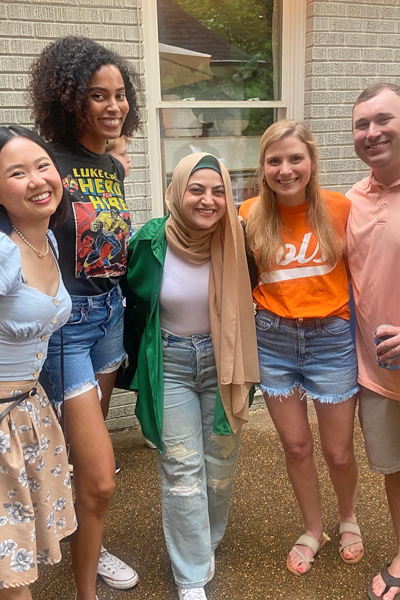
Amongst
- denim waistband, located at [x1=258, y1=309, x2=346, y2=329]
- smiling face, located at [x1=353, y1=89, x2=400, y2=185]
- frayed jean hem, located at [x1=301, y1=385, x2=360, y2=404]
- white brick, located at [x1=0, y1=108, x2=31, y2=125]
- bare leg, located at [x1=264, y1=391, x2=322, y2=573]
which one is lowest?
bare leg, located at [x1=264, y1=391, x2=322, y2=573]

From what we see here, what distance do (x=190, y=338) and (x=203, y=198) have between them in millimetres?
598

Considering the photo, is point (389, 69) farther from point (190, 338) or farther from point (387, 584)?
point (387, 584)

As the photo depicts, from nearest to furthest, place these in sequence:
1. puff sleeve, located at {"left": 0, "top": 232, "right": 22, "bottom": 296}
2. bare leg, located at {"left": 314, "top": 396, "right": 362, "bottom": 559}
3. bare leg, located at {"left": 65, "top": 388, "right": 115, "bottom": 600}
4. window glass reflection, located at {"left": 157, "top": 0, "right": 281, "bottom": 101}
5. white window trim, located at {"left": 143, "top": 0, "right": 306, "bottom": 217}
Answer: puff sleeve, located at {"left": 0, "top": 232, "right": 22, "bottom": 296} → bare leg, located at {"left": 65, "top": 388, "right": 115, "bottom": 600} → bare leg, located at {"left": 314, "top": 396, "right": 362, "bottom": 559} → white window trim, located at {"left": 143, "top": 0, "right": 306, "bottom": 217} → window glass reflection, located at {"left": 157, "top": 0, "right": 281, "bottom": 101}

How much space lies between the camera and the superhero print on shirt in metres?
1.99

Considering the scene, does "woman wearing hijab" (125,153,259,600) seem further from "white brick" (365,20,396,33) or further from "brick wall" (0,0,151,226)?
"white brick" (365,20,396,33)

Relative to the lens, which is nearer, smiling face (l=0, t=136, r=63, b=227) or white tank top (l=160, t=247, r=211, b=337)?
smiling face (l=0, t=136, r=63, b=227)

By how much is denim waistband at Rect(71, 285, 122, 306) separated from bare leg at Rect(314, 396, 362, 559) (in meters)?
1.01

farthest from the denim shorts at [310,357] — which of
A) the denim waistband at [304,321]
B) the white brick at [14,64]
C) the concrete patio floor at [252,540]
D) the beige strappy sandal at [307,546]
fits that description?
the white brick at [14,64]

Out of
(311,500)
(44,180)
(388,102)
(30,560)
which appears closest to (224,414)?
(311,500)

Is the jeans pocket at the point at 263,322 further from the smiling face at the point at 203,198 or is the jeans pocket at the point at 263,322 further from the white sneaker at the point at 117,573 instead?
the white sneaker at the point at 117,573

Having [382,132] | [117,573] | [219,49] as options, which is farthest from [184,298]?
[219,49]

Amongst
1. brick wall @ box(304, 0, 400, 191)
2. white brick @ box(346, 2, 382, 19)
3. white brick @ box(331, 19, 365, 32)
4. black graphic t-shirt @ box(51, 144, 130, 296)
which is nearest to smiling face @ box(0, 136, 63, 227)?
black graphic t-shirt @ box(51, 144, 130, 296)

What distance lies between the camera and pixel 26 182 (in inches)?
63.4

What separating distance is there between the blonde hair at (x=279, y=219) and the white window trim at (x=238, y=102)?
150 centimetres
